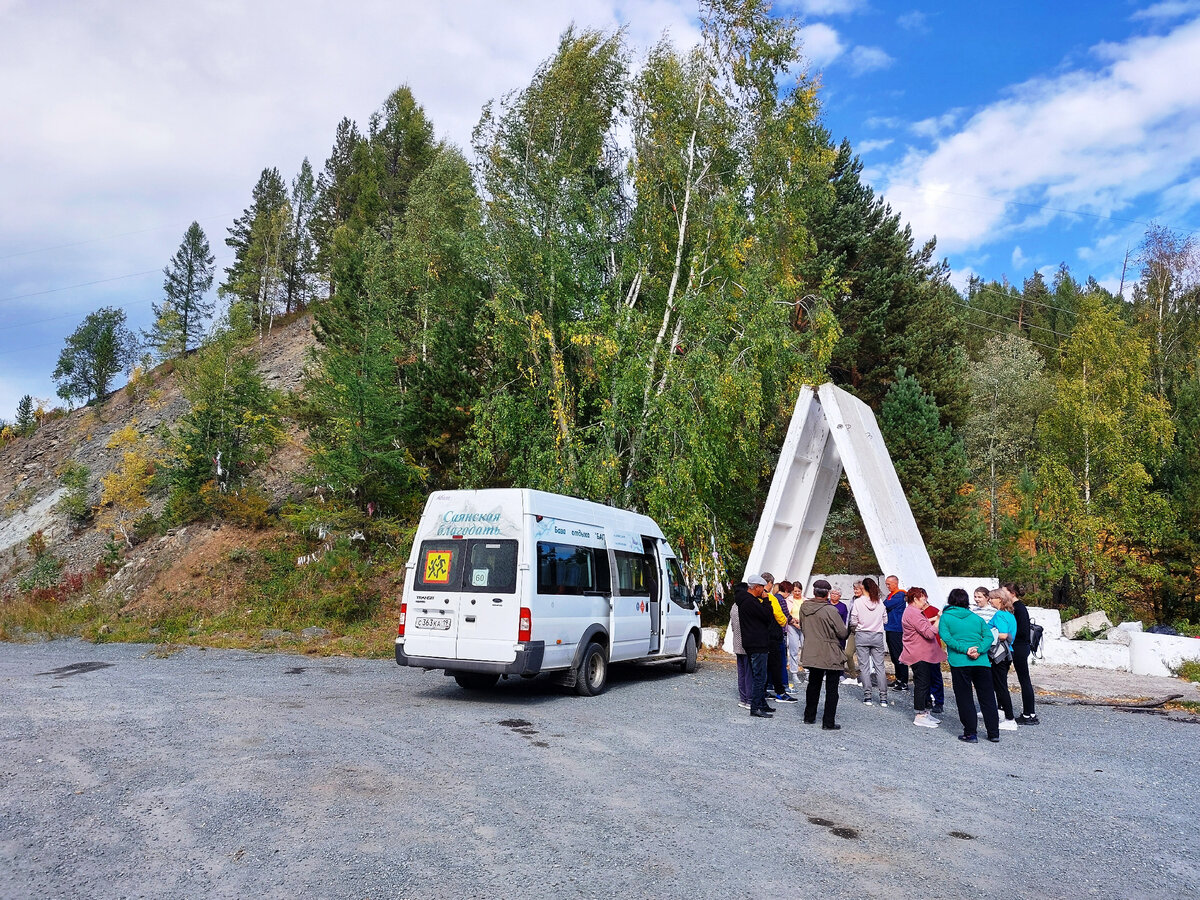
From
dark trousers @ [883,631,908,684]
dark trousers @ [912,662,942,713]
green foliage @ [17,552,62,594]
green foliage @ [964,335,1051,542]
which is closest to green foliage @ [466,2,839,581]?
dark trousers @ [883,631,908,684]

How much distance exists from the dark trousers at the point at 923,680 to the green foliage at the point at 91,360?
198 ft

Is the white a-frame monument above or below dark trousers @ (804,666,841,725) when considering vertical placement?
above

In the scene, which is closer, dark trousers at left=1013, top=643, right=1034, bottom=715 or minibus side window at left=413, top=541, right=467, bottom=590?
dark trousers at left=1013, top=643, right=1034, bottom=715

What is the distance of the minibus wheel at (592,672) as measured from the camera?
34.0 ft

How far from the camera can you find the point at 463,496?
10102 mm

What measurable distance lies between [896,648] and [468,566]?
20.7 feet

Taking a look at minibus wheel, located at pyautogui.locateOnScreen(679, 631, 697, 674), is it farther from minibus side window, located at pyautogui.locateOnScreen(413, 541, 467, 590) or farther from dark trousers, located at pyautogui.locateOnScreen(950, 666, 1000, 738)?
dark trousers, located at pyautogui.locateOnScreen(950, 666, 1000, 738)

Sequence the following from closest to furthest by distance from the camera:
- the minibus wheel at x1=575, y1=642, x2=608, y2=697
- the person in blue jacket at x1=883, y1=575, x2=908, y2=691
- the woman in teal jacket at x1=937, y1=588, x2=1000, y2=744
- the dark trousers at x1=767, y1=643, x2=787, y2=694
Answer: the woman in teal jacket at x1=937, y1=588, x2=1000, y2=744, the minibus wheel at x1=575, y1=642, x2=608, y2=697, the dark trousers at x1=767, y1=643, x2=787, y2=694, the person in blue jacket at x1=883, y1=575, x2=908, y2=691

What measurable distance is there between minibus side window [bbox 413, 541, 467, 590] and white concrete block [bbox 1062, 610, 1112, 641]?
16753mm

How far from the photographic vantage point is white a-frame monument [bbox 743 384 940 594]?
47.5ft

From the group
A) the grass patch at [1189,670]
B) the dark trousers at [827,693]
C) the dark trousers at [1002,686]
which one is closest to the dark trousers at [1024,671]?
the dark trousers at [1002,686]

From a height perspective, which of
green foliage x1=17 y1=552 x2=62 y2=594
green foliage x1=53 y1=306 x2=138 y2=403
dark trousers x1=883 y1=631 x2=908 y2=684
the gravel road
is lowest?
the gravel road

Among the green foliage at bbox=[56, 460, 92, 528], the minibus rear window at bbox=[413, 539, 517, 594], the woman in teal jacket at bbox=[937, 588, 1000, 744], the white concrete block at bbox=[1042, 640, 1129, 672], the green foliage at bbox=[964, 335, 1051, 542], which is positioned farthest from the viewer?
the green foliage at bbox=[964, 335, 1051, 542]

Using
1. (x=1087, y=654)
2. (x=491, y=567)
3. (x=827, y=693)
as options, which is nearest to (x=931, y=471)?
(x=1087, y=654)
